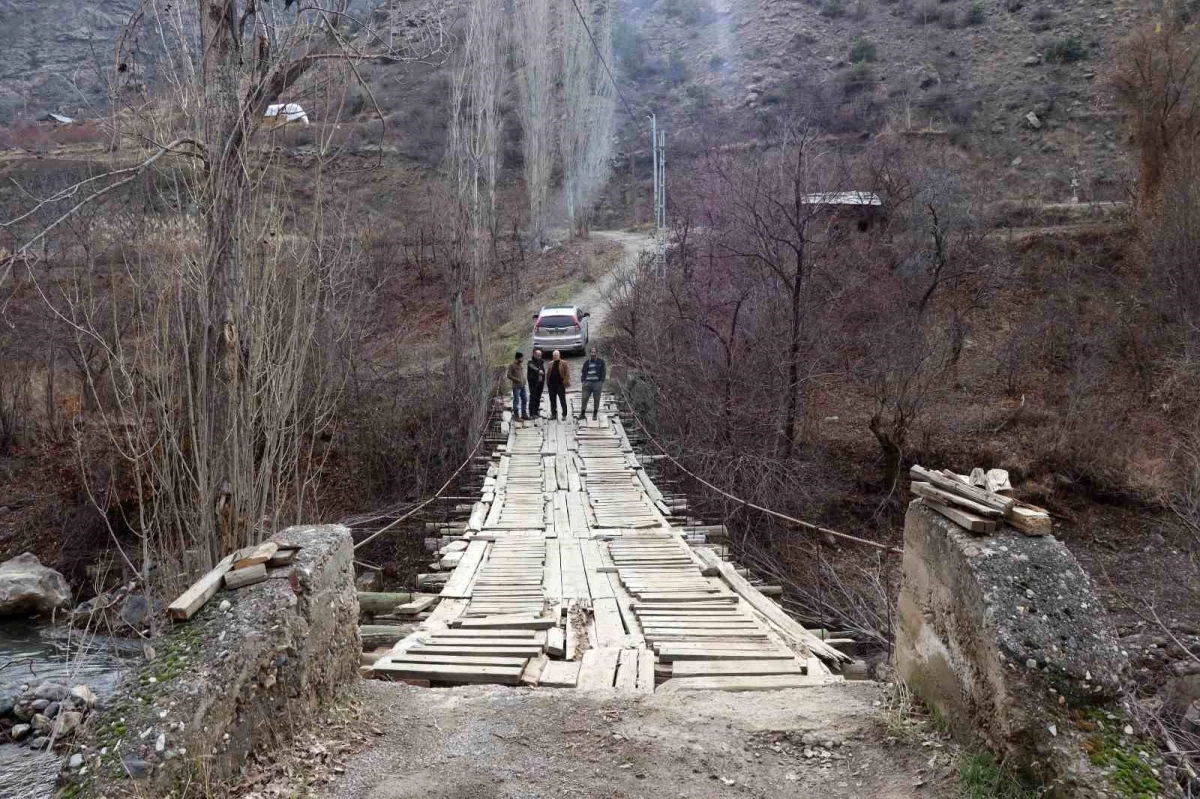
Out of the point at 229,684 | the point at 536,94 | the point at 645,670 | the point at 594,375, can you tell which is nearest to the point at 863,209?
the point at 536,94

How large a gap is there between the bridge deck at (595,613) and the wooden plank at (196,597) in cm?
130

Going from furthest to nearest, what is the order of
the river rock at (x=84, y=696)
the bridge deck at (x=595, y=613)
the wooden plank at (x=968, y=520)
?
the river rock at (x=84, y=696) → the bridge deck at (x=595, y=613) → the wooden plank at (x=968, y=520)

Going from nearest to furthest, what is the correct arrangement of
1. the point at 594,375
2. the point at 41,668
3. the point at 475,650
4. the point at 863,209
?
the point at 475,650 < the point at 41,668 < the point at 594,375 < the point at 863,209

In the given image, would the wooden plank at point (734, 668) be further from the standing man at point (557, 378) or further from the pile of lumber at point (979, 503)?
the standing man at point (557, 378)

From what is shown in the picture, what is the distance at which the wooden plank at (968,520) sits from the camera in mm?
2904

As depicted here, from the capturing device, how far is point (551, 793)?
2.85 meters

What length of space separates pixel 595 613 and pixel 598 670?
1157 mm

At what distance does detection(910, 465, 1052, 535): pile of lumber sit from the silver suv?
620 inches

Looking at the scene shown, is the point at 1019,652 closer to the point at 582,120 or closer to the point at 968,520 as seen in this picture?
the point at 968,520

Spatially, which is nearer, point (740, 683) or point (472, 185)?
point (740, 683)

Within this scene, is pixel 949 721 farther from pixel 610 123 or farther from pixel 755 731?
pixel 610 123

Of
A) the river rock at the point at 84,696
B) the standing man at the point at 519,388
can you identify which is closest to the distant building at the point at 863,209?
the standing man at the point at 519,388

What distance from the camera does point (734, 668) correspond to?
13.7 feet

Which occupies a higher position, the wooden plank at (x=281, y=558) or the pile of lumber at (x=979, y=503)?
the pile of lumber at (x=979, y=503)
